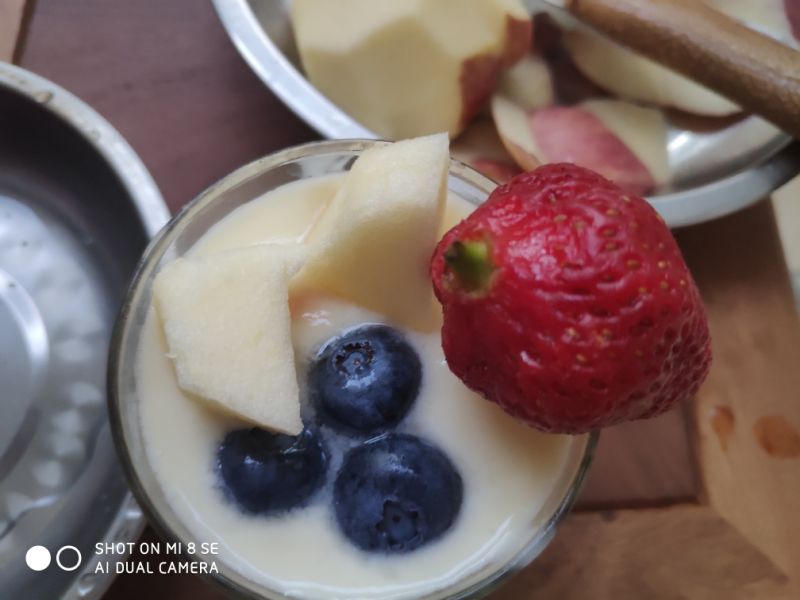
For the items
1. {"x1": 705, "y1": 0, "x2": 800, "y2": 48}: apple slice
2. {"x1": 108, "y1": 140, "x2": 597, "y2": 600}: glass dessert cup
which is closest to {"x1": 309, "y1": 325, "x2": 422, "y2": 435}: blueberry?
{"x1": 108, "y1": 140, "x2": 597, "y2": 600}: glass dessert cup

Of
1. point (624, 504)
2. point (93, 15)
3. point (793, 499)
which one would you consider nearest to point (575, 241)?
point (624, 504)

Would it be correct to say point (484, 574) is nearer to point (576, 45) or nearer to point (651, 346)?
point (651, 346)

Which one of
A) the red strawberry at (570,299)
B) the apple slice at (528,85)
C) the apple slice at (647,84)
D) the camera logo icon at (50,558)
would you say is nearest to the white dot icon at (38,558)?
the camera logo icon at (50,558)

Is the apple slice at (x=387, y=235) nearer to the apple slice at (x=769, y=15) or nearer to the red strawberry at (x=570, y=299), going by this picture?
the red strawberry at (x=570, y=299)

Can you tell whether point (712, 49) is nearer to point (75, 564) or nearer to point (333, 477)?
point (333, 477)

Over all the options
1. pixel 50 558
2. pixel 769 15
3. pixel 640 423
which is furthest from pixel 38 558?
pixel 769 15

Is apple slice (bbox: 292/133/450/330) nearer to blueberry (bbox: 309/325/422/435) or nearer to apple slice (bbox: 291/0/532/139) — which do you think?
blueberry (bbox: 309/325/422/435)
